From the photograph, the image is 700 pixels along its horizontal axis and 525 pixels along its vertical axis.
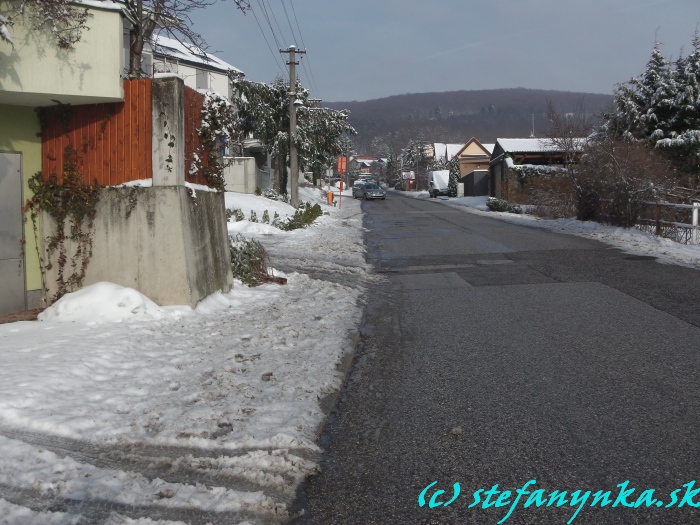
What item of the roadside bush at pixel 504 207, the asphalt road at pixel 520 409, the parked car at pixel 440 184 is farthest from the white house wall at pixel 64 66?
the parked car at pixel 440 184

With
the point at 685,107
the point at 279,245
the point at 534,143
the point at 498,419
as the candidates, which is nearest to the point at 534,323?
the point at 498,419

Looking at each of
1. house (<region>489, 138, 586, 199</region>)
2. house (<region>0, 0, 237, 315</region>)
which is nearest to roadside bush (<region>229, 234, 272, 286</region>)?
house (<region>0, 0, 237, 315</region>)

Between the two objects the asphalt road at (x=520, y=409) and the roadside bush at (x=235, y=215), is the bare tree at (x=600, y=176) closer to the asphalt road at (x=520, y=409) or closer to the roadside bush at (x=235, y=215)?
the asphalt road at (x=520, y=409)

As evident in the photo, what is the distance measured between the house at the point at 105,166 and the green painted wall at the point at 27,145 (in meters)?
0.01

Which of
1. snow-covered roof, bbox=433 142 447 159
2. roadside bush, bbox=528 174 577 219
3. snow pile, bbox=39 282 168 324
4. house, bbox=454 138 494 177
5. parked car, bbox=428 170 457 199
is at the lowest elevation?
snow pile, bbox=39 282 168 324

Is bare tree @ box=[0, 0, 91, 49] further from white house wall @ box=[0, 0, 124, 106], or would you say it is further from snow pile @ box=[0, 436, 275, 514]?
snow pile @ box=[0, 436, 275, 514]

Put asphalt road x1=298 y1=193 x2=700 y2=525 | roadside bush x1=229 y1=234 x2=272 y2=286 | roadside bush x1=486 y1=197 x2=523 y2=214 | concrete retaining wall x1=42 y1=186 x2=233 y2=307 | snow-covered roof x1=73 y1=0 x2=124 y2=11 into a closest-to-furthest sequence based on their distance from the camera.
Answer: asphalt road x1=298 y1=193 x2=700 y2=525, snow-covered roof x1=73 y1=0 x2=124 y2=11, concrete retaining wall x1=42 y1=186 x2=233 y2=307, roadside bush x1=229 y1=234 x2=272 y2=286, roadside bush x1=486 y1=197 x2=523 y2=214

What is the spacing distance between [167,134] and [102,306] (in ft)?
7.29

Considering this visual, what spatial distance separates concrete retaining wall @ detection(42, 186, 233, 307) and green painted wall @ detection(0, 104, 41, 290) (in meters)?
0.18

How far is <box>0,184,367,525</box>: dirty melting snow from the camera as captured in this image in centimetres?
382

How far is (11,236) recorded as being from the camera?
806 cm

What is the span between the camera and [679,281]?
435 inches

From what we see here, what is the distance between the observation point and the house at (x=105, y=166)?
8031 mm

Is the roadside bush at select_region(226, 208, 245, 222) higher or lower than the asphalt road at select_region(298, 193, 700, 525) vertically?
higher
